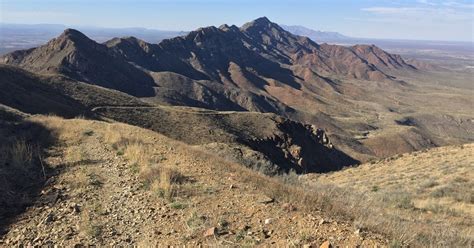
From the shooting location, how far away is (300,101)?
13362 cm

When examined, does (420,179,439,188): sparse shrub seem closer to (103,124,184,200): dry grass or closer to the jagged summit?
(103,124,184,200): dry grass

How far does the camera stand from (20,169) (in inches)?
423

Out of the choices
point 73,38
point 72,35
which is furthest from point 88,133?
point 72,35

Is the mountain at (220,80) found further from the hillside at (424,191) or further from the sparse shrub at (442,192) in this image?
the sparse shrub at (442,192)

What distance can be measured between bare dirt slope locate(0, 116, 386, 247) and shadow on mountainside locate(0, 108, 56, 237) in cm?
23

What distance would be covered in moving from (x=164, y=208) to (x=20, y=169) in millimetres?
4776

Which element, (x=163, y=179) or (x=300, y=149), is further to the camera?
(x=300, y=149)

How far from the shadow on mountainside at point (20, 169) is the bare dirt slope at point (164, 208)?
0.23m

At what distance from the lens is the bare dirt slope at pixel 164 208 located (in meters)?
6.88

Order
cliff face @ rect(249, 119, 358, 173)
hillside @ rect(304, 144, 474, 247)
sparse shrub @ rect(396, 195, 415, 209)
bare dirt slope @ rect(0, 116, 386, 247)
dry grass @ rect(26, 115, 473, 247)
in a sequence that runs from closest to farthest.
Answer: bare dirt slope @ rect(0, 116, 386, 247) → dry grass @ rect(26, 115, 473, 247) → hillside @ rect(304, 144, 474, 247) → sparse shrub @ rect(396, 195, 415, 209) → cliff face @ rect(249, 119, 358, 173)

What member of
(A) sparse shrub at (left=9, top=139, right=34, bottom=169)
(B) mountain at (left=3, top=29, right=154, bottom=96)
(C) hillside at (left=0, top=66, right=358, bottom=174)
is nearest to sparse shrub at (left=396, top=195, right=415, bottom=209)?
(A) sparse shrub at (left=9, top=139, right=34, bottom=169)

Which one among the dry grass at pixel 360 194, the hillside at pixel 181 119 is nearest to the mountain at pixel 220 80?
the hillside at pixel 181 119

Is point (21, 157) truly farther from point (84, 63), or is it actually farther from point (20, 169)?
point (84, 63)

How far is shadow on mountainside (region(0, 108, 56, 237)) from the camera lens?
860 cm
